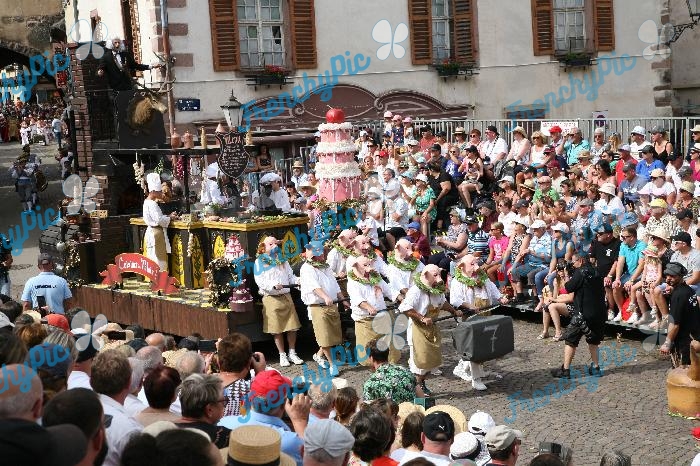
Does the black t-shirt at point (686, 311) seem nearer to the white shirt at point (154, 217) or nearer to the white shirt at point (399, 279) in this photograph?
the white shirt at point (399, 279)

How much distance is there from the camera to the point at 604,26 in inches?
949

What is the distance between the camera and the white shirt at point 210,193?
15.8 metres

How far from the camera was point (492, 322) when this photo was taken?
38.4 ft

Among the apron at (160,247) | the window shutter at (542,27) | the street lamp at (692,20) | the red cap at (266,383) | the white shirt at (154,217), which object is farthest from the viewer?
the street lamp at (692,20)

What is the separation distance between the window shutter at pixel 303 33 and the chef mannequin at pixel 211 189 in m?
5.40

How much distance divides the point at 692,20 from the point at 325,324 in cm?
1665

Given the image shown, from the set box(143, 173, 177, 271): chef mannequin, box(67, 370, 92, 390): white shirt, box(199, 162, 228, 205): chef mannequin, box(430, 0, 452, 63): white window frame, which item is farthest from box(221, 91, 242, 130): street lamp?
box(430, 0, 452, 63): white window frame

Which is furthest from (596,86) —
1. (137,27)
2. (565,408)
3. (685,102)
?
(565,408)

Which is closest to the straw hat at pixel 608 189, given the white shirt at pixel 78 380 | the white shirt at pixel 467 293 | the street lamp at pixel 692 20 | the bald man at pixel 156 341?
the white shirt at pixel 467 293

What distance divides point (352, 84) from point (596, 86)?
5.99 m

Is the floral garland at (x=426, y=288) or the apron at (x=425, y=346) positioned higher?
the floral garland at (x=426, y=288)

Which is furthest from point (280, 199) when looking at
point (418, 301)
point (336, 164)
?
point (418, 301)

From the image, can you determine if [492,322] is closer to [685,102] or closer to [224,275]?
[224,275]

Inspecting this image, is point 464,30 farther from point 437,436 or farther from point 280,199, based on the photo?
point 437,436
